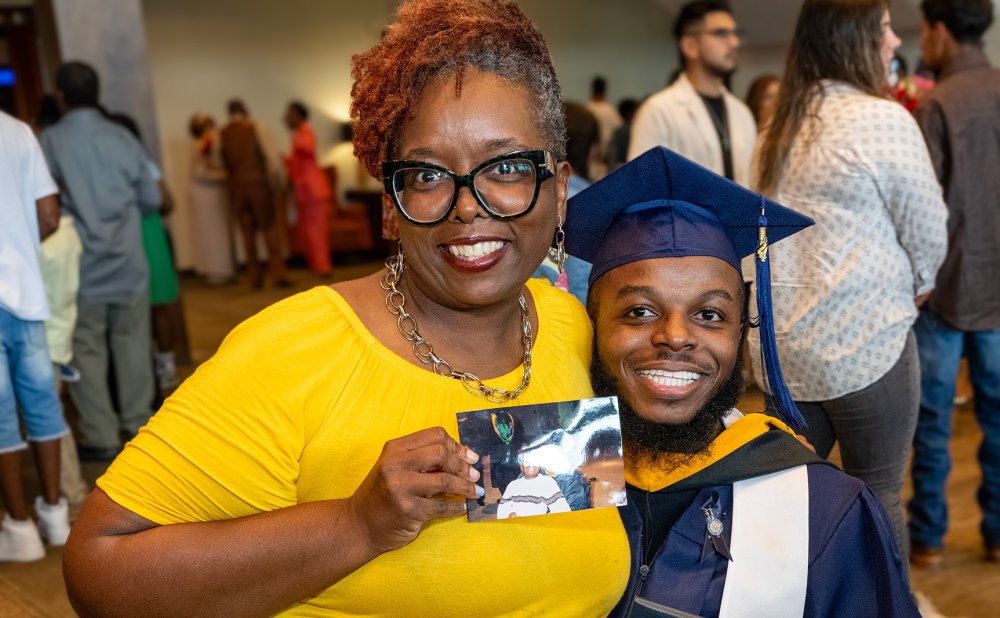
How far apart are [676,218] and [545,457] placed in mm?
616

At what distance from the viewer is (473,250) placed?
57.4 inches

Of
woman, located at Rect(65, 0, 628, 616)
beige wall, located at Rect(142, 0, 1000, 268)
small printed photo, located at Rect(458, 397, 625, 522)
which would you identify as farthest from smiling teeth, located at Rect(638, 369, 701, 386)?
beige wall, located at Rect(142, 0, 1000, 268)

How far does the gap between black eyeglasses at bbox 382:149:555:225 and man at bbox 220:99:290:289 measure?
363 inches

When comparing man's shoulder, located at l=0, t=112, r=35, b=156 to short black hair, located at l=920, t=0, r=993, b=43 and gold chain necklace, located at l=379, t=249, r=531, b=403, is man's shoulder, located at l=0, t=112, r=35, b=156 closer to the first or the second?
gold chain necklace, located at l=379, t=249, r=531, b=403

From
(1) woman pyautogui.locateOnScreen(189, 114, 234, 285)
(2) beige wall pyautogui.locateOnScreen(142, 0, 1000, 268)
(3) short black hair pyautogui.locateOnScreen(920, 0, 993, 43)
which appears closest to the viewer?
(3) short black hair pyautogui.locateOnScreen(920, 0, 993, 43)

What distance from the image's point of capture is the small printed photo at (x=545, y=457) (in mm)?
1344

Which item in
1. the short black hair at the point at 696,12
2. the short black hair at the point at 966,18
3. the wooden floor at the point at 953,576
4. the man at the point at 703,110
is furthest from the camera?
the short black hair at the point at 696,12

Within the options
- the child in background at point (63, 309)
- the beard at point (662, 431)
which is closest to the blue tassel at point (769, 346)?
the beard at point (662, 431)

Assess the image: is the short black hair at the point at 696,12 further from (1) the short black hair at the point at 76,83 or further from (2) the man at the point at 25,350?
(1) the short black hair at the point at 76,83

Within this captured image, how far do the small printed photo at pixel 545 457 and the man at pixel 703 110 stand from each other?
9.30 ft

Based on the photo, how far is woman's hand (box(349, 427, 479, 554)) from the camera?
1245 millimetres

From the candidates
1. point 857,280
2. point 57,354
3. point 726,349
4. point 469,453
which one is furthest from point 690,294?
point 57,354

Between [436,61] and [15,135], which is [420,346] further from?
[15,135]

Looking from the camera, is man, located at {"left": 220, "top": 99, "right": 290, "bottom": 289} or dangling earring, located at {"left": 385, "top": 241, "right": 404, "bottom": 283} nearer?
dangling earring, located at {"left": 385, "top": 241, "right": 404, "bottom": 283}
